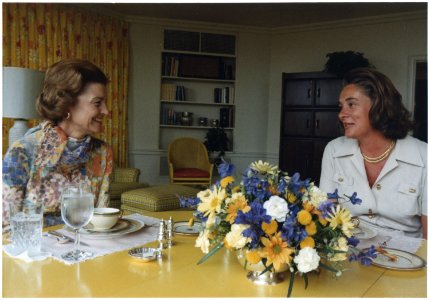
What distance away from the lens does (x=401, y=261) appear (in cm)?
111

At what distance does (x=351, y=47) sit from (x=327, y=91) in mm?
772

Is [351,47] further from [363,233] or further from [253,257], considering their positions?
[253,257]

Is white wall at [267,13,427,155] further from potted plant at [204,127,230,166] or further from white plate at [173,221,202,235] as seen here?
white plate at [173,221,202,235]

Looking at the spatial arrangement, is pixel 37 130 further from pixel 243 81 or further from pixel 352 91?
pixel 243 81

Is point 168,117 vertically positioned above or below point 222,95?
below

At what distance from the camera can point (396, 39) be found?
17.3ft

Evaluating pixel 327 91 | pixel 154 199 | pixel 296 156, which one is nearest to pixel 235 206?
pixel 154 199

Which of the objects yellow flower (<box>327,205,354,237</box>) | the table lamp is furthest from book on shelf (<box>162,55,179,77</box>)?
yellow flower (<box>327,205,354,237</box>)

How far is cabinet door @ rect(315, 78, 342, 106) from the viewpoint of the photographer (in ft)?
17.0

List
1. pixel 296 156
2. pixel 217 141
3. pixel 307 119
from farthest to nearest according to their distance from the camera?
1. pixel 217 141
2. pixel 296 156
3. pixel 307 119

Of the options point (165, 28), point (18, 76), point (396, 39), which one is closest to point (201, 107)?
point (165, 28)

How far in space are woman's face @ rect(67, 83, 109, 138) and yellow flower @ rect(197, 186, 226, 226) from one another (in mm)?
760

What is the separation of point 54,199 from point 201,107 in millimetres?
4621

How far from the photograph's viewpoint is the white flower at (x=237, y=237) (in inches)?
35.3
